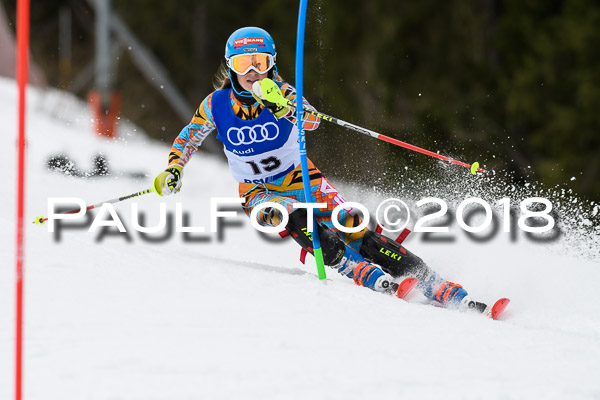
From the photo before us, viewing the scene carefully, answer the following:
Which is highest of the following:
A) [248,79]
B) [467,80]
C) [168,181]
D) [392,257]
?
[467,80]

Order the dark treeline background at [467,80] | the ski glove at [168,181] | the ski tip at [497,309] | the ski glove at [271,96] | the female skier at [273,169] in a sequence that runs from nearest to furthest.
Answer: the ski tip at [497,309], the ski glove at [271,96], the female skier at [273,169], the ski glove at [168,181], the dark treeline background at [467,80]

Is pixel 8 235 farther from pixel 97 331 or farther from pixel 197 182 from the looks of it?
pixel 197 182

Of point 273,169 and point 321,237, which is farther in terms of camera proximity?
point 273,169

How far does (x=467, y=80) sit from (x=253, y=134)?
434 inches

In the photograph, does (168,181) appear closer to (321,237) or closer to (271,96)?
(271,96)

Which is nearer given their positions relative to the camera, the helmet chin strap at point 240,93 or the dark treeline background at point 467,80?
the helmet chin strap at point 240,93

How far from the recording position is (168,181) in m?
4.45

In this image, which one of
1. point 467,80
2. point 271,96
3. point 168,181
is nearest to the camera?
point 271,96

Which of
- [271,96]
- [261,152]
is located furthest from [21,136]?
[261,152]

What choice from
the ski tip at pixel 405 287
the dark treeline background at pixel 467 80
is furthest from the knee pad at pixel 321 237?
the dark treeline background at pixel 467 80

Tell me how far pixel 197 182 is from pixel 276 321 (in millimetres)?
8209

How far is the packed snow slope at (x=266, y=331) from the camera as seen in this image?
107 inches

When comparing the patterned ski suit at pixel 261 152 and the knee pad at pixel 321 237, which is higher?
the patterned ski suit at pixel 261 152

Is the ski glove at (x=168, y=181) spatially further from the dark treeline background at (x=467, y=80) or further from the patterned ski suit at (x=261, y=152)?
the dark treeline background at (x=467, y=80)
